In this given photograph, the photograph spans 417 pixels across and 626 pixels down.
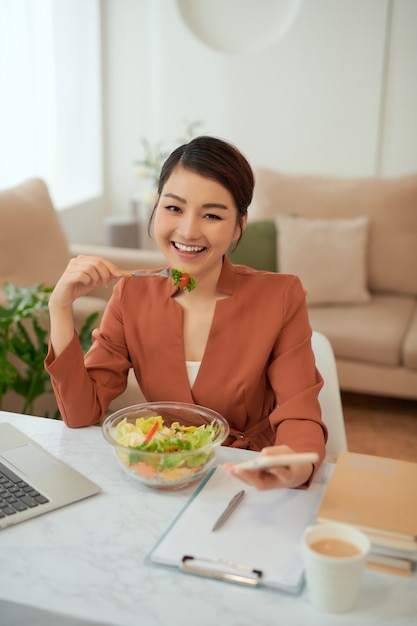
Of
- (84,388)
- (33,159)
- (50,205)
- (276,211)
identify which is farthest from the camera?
(33,159)

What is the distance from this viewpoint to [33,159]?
163 inches

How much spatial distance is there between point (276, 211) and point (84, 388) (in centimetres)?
230

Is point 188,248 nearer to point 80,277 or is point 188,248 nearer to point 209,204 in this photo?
point 209,204

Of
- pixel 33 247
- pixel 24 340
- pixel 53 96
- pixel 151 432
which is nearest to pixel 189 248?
pixel 151 432

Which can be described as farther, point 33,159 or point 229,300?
point 33,159

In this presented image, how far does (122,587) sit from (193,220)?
29.1 inches

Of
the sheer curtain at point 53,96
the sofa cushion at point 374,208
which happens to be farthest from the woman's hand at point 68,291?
the sheer curtain at point 53,96

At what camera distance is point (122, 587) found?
976mm

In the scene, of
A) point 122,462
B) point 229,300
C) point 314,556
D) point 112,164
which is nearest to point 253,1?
point 112,164

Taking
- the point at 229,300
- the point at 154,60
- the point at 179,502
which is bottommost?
the point at 179,502

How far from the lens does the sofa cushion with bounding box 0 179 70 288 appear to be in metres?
2.91

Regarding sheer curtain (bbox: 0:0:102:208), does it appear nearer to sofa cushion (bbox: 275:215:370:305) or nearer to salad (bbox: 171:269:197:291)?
sofa cushion (bbox: 275:215:370:305)

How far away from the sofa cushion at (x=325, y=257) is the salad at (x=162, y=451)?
2168 millimetres

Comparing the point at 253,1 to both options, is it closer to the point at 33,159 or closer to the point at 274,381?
the point at 33,159
